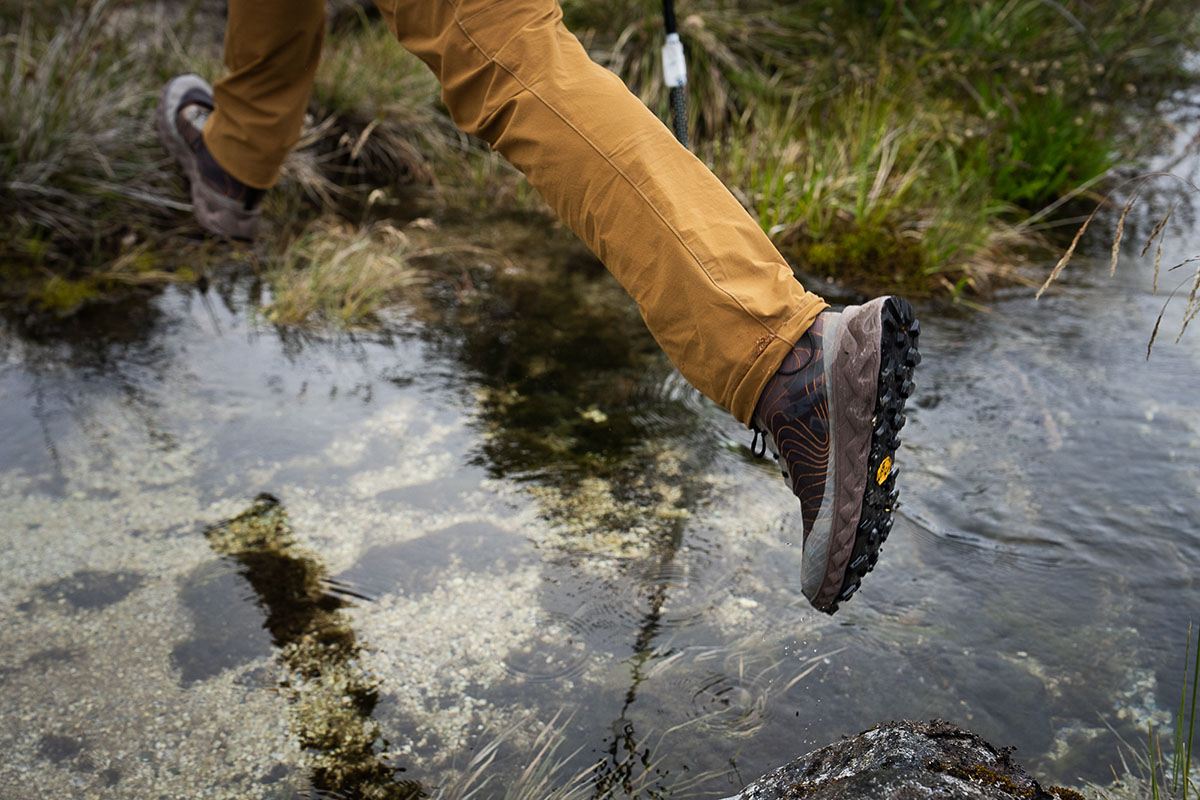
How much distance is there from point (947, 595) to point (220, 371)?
7.15 ft

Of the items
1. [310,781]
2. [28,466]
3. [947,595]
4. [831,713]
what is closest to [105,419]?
[28,466]

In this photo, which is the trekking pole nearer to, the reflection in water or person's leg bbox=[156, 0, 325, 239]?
person's leg bbox=[156, 0, 325, 239]

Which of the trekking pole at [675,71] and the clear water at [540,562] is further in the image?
the trekking pole at [675,71]

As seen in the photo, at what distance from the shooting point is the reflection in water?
145cm

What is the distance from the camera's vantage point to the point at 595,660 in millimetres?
1688

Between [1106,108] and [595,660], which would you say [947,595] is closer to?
[595,660]

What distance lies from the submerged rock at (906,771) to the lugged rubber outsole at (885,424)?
31 cm

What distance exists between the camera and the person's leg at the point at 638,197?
1452 millimetres

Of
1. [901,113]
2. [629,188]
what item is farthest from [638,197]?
[901,113]

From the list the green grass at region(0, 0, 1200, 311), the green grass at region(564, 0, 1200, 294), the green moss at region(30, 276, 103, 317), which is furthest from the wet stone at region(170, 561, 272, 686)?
the green grass at region(564, 0, 1200, 294)

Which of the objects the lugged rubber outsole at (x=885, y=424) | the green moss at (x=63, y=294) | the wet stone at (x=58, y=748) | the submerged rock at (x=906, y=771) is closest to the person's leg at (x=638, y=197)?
the lugged rubber outsole at (x=885, y=424)

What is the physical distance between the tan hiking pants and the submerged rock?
55 cm

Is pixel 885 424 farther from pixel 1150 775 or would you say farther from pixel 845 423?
pixel 1150 775

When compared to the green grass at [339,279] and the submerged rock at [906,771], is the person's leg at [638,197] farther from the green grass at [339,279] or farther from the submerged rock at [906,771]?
the green grass at [339,279]
